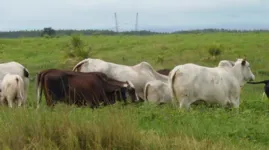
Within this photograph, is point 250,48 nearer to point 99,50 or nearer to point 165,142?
point 99,50

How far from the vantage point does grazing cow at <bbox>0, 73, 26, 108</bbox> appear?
13344mm

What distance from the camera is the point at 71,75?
43.9ft

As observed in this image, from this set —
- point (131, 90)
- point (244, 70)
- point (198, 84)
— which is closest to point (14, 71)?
point (131, 90)

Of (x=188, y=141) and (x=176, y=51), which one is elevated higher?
(x=188, y=141)

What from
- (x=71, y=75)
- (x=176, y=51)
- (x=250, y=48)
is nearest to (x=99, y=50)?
(x=176, y=51)

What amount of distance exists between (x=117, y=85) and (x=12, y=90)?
2.63 m

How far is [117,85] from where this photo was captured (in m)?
14.1

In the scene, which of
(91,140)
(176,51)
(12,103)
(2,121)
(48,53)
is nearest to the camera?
(91,140)

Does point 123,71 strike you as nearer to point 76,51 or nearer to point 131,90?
point 131,90

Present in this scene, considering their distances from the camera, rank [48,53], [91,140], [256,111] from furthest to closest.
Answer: [48,53] → [256,111] → [91,140]

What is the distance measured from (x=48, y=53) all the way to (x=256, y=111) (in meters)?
32.2

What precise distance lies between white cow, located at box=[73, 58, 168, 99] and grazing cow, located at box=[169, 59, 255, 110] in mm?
2521

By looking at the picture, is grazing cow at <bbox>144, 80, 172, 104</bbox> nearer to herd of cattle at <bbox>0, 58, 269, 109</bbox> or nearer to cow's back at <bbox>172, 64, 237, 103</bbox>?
herd of cattle at <bbox>0, 58, 269, 109</bbox>

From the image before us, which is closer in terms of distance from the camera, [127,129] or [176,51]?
[127,129]
